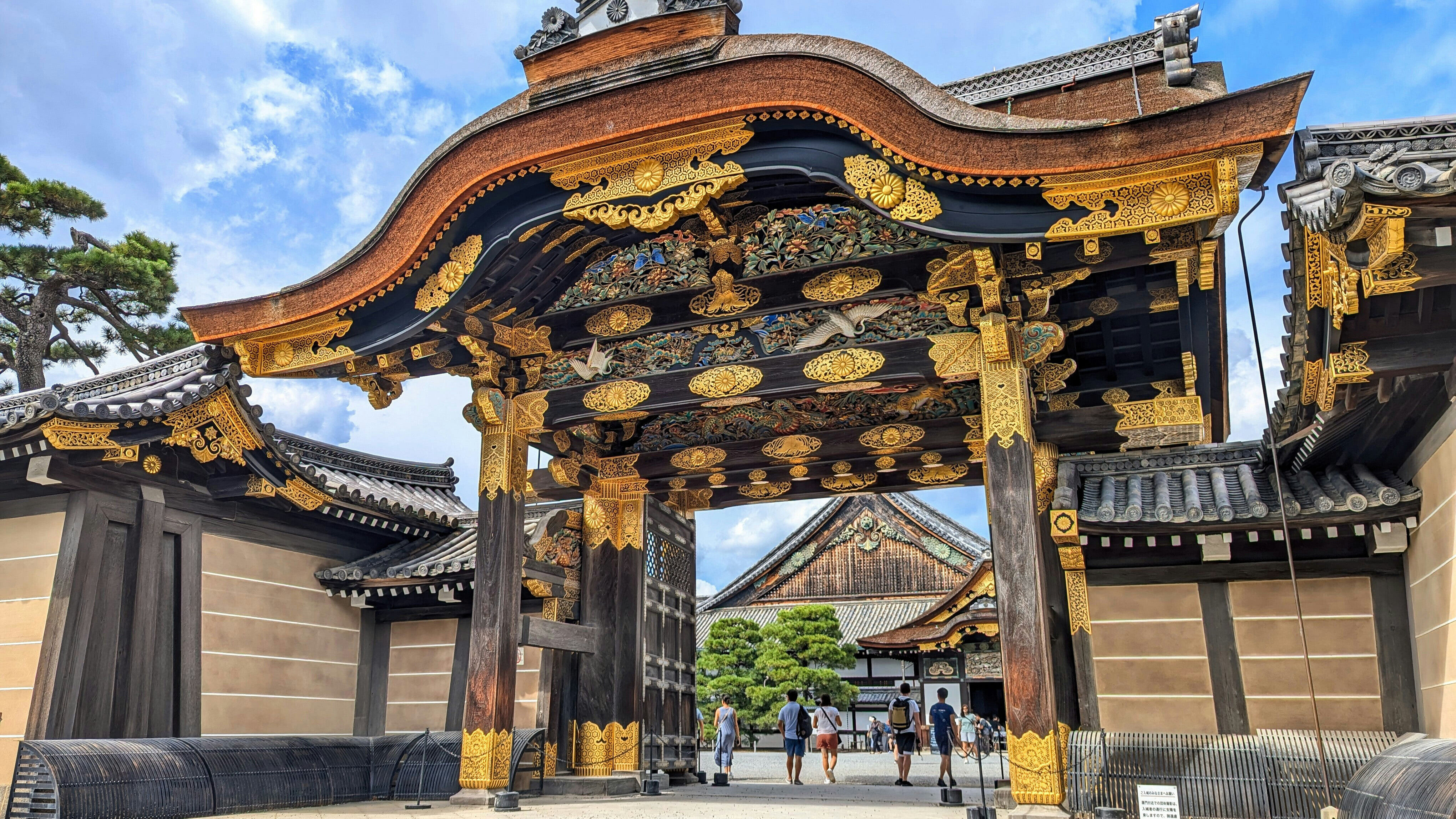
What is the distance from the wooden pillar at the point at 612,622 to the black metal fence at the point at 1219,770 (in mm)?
4928

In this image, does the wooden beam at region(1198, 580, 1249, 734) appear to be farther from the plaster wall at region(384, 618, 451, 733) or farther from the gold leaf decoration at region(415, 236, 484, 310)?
the plaster wall at region(384, 618, 451, 733)

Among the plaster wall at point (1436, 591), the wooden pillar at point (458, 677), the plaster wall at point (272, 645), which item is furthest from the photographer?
the wooden pillar at point (458, 677)

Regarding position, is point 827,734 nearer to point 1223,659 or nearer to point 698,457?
point 698,457

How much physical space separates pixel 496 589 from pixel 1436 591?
725cm

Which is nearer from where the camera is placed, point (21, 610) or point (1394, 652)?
point (1394, 652)

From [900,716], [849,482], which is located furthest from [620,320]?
[900,716]

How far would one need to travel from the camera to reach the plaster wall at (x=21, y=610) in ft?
28.3

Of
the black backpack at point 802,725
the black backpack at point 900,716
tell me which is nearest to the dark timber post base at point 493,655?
the black backpack at point 802,725

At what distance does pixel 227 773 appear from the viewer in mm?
8211

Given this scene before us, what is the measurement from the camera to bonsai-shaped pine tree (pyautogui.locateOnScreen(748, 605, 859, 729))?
2577 centimetres

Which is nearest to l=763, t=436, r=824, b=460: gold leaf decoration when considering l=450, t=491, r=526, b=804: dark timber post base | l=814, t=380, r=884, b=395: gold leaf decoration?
l=814, t=380, r=884, b=395: gold leaf decoration

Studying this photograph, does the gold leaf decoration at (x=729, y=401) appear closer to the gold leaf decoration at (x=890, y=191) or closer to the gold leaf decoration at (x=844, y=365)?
the gold leaf decoration at (x=844, y=365)

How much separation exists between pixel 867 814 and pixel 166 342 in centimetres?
2110

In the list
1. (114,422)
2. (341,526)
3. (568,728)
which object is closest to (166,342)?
(341,526)
